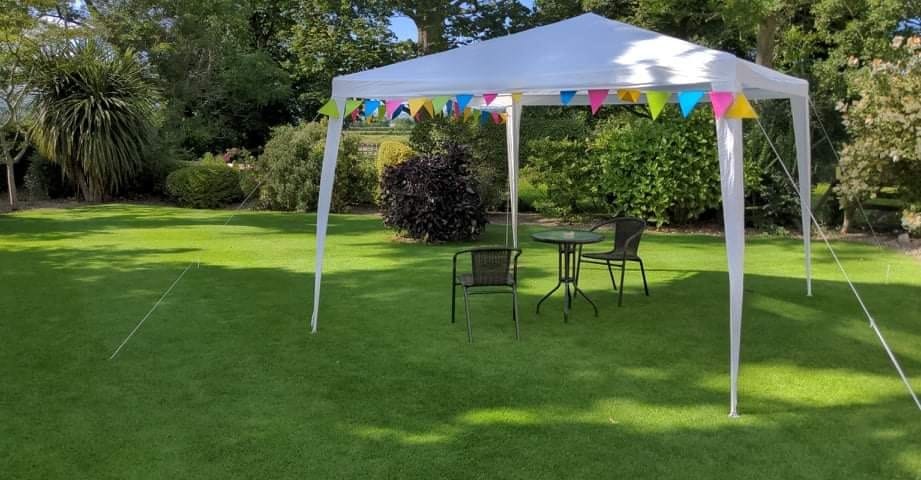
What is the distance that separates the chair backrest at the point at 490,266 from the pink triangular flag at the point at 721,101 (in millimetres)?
1935

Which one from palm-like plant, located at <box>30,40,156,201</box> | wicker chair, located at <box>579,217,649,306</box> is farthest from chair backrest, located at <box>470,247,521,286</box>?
palm-like plant, located at <box>30,40,156,201</box>

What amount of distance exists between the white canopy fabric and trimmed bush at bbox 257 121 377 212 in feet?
29.0

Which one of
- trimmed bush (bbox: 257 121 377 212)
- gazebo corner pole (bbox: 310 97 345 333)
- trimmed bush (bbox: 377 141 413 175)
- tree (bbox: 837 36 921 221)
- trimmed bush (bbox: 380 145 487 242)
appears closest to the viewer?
gazebo corner pole (bbox: 310 97 345 333)

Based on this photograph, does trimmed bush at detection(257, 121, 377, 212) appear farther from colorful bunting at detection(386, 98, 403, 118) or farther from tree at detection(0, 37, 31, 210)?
colorful bunting at detection(386, 98, 403, 118)

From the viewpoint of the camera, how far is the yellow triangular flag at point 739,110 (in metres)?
3.87

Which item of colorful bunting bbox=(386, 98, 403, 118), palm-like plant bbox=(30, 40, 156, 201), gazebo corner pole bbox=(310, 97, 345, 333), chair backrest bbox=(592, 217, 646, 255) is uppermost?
palm-like plant bbox=(30, 40, 156, 201)

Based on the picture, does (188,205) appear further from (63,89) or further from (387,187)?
(387,187)

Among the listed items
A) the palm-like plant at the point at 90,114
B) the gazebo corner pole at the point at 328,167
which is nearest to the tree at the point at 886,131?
the gazebo corner pole at the point at 328,167

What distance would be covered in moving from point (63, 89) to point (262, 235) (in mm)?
6763

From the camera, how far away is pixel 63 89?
1440cm

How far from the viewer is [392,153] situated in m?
13.8

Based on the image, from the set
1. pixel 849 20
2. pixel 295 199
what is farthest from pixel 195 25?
pixel 849 20

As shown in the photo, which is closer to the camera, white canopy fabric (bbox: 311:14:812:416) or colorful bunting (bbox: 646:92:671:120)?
white canopy fabric (bbox: 311:14:812:416)

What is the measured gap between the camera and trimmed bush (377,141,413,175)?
44.7ft
